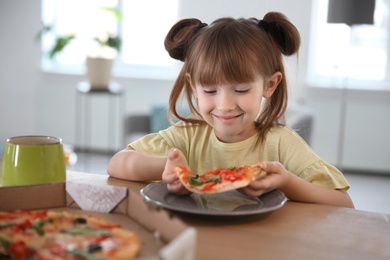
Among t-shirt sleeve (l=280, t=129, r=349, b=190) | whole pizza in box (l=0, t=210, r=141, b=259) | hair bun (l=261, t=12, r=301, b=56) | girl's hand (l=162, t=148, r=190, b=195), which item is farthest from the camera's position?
hair bun (l=261, t=12, r=301, b=56)

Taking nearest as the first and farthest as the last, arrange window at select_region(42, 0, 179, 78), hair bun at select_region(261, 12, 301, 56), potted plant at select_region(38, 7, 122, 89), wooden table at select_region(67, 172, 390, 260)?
wooden table at select_region(67, 172, 390, 260)
hair bun at select_region(261, 12, 301, 56)
potted plant at select_region(38, 7, 122, 89)
window at select_region(42, 0, 179, 78)

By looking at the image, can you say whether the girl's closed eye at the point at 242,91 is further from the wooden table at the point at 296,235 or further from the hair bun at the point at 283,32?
the wooden table at the point at 296,235

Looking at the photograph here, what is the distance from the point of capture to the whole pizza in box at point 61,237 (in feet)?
2.62

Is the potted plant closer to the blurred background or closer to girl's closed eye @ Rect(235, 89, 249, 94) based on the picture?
the blurred background


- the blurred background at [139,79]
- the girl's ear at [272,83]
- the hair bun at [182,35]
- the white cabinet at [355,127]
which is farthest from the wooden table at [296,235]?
the white cabinet at [355,127]

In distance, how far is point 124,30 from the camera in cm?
614

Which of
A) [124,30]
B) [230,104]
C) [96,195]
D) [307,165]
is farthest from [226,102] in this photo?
[124,30]

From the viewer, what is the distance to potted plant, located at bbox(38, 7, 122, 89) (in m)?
5.34

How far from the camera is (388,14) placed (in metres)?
5.35

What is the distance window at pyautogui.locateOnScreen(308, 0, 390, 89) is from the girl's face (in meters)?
4.01

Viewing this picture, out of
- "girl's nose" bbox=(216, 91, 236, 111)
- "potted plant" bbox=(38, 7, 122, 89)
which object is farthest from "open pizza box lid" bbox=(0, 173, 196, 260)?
"potted plant" bbox=(38, 7, 122, 89)

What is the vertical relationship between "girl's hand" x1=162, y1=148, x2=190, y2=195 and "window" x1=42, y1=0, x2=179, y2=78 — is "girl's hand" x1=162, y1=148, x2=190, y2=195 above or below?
below

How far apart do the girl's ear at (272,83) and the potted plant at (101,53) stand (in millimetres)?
3872

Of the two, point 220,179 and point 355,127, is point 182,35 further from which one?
point 355,127
